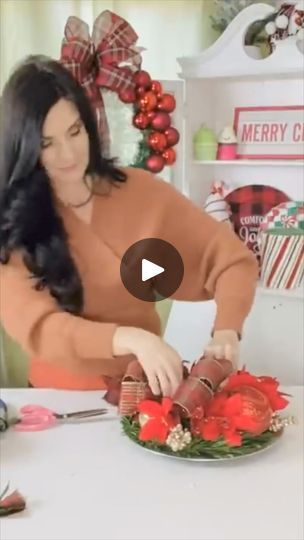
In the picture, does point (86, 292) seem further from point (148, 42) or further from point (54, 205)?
point (148, 42)

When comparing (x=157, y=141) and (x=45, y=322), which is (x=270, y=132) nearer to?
(x=157, y=141)

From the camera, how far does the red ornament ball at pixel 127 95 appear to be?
856 mm

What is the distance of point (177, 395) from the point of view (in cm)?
74

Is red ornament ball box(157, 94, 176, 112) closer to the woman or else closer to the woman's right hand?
the woman

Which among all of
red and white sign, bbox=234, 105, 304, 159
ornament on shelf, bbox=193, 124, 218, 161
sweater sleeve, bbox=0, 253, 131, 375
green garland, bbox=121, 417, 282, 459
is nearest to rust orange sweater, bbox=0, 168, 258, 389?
sweater sleeve, bbox=0, 253, 131, 375

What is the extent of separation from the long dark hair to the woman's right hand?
0.06 meters

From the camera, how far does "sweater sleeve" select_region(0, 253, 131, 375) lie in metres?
0.77

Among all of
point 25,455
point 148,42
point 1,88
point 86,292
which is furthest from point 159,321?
point 148,42

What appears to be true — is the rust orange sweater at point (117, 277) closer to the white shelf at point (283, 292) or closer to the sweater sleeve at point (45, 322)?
the sweater sleeve at point (45, 322)

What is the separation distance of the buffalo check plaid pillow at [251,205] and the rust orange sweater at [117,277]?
1.24 ft

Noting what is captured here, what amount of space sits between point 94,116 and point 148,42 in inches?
15.6

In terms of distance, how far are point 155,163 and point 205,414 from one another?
327mm

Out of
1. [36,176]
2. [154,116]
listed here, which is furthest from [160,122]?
[36,176]

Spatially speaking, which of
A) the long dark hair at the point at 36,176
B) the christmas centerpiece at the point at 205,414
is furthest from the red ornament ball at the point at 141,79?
the christmas centerpiece at the point at 205,414
